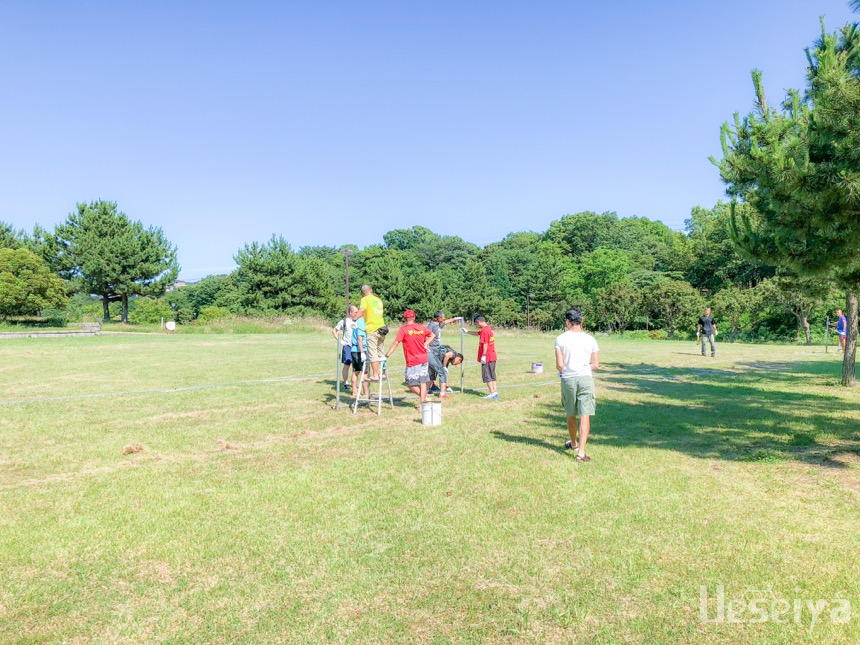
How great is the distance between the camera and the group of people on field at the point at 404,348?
974 centimetres

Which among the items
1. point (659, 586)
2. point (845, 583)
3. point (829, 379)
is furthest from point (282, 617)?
point (829, 379)

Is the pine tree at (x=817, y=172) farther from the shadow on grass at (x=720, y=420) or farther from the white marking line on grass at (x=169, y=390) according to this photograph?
the white marking line on grass at (x=169, y=390)

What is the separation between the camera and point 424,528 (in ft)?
15.0

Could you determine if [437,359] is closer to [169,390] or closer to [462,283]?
[169,390]

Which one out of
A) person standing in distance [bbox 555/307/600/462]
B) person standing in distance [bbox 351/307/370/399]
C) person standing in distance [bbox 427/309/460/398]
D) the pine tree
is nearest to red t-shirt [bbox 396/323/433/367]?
person standing in distance [bbox 351/307/370/399]

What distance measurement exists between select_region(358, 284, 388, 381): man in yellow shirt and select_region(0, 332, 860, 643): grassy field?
1262 millimetres

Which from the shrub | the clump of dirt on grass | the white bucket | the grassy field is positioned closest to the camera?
the grassy field

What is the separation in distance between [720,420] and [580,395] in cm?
406

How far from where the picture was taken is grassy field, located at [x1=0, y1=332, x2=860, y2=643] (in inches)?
129

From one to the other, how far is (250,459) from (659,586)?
477 centimetres

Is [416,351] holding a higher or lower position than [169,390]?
higher

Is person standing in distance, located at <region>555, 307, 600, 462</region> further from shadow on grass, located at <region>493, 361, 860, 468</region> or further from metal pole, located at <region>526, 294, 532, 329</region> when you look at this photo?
metal pole, located at <region>526, 294, 532, 329</region>

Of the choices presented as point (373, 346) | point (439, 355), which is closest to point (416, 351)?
point (373, 346)

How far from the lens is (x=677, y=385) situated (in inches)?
559
